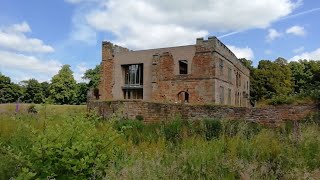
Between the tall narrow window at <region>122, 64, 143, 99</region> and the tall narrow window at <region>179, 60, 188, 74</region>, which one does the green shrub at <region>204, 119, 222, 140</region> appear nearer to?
the tall narrow window at <region>179, 60, 188, 74</region>

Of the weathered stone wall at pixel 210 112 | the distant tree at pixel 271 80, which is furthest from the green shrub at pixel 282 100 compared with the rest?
the distant tree at pixel 271 80

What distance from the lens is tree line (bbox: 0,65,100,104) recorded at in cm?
6031

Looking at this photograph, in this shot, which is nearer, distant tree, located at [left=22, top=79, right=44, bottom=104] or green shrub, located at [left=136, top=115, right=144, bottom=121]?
green shrub, located at [left=136, top=115, right=144, bottom=121]

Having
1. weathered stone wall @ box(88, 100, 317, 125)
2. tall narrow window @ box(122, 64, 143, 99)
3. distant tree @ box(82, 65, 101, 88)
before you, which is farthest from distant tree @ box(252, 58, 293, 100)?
weathered stone wall @ box(88, 100, 317, 125)

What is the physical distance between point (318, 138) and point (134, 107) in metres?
13.4

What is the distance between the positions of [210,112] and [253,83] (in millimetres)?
37481

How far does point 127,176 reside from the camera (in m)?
4.25

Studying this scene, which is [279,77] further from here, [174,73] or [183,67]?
[174,73]

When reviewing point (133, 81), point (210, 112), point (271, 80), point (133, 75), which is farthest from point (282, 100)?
point (271, 80)

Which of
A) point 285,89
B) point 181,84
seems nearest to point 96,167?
point 181,84

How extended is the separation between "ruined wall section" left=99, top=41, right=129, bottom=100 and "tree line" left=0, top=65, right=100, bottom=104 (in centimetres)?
2184

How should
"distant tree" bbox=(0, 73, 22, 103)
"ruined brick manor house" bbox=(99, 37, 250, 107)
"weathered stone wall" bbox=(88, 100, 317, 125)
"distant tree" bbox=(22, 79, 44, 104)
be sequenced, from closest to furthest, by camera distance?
"weathered stone wall" bbox=(88, 100, 317, 125) < "ruined brick manor house" bbox=(99, 37, 250, 107) < "distant tree" bbox=(0, 73, 22, 103) < "distant tree" bbox=(22, 79, 44, 104)

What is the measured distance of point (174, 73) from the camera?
32.8 metres

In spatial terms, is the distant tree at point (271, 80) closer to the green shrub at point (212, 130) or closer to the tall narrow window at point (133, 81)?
the tall narrow window at point (133, 81)
